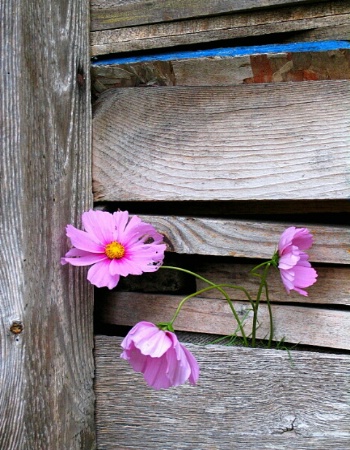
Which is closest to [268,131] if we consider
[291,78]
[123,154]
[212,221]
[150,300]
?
[291,78]

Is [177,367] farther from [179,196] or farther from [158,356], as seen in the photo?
[179,196]

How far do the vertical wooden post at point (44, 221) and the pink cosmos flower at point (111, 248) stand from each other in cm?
7

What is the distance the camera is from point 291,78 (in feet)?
4.97

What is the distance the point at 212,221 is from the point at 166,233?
0.37 feet

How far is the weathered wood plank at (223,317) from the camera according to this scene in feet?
4.87

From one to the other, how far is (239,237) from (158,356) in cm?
41

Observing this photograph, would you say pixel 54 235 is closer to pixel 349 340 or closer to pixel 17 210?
pixel 17 210

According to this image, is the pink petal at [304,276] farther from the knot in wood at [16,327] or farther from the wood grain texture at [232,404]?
the knot in wood at [16,327]

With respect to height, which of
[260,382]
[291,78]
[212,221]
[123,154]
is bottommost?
[260,382]

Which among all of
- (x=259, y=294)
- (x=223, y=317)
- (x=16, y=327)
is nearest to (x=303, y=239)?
(x=259, y=294)

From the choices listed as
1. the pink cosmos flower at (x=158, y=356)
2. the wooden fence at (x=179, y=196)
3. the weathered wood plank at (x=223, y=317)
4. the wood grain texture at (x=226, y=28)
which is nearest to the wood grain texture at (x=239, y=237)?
the wooden fence at (x=179, y=196)

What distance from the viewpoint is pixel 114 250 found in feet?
4.76

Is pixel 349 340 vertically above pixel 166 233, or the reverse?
pixel 166 233

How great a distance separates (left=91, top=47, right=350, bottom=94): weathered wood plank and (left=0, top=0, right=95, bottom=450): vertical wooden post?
0.08 m
